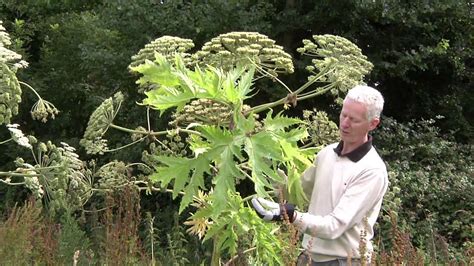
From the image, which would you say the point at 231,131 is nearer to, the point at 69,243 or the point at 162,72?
the point at 162,72

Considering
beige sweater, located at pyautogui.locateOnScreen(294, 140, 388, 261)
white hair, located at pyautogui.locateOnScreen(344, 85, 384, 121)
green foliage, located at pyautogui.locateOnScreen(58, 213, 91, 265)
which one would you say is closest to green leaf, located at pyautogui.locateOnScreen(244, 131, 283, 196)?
beige sweater, located at pyautogui.locateOnScreen(294, 140, 388, 261)

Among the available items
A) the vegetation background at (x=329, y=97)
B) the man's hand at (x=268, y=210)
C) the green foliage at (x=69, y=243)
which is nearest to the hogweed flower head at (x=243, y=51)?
the man's hand at (x=268, y=210)

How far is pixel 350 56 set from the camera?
4.47m

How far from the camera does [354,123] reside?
3.47 metres

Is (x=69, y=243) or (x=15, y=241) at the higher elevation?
(x=15, y=241)

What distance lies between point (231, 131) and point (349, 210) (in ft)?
2.22

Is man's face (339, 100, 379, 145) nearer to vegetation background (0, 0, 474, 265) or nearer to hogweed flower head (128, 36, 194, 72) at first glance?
hogweed flower head (128, 36, 194, 72)

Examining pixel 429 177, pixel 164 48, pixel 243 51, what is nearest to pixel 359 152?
pixel 243 51

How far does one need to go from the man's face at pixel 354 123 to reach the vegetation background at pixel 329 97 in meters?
5.10

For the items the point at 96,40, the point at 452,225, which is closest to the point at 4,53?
the point at 452,225

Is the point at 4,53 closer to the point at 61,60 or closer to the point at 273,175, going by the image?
the point at 273,175

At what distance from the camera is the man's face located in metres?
3.44

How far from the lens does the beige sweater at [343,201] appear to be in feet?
11.1

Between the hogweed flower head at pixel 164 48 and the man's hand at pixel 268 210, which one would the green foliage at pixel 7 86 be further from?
the man's hand at pixel 268 210
